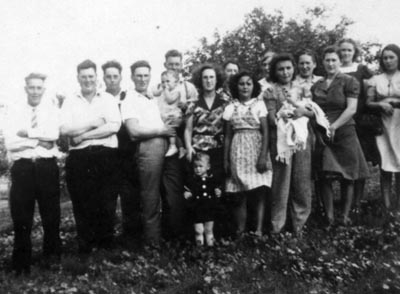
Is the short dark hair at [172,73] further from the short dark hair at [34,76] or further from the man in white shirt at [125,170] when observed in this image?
the short dark hair at [34,76]

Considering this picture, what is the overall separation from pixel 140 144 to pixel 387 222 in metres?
3.51

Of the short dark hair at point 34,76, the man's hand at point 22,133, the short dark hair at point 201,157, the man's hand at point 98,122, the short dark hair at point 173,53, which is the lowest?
the short dark hair at point 201,157

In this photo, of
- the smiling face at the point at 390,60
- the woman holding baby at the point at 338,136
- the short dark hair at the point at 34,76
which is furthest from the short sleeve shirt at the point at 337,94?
the short dark hair at the point at 34,76

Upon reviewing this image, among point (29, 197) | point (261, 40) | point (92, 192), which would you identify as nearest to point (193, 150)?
point (92, 192)

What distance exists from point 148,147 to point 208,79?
1.22 metres

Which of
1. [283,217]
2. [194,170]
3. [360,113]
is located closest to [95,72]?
[194,170]

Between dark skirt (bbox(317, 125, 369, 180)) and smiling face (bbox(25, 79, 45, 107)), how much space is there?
12.5 feet

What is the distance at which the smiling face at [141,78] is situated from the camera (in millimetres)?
7301

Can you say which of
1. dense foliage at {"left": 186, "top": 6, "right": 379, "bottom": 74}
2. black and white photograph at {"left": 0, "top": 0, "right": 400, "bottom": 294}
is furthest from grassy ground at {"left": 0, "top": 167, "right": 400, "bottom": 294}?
dense foliage at {"left": 186, "top": 6, "right": 379, "bottom": 74}

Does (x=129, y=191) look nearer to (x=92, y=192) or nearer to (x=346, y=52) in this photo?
(x=92, y=192)

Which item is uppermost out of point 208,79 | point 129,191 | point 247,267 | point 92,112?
point 208,79

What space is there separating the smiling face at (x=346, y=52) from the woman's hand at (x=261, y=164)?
2.23m

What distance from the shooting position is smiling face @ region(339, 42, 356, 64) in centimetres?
791

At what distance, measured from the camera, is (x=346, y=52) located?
7.93 meters
